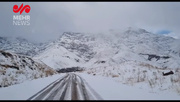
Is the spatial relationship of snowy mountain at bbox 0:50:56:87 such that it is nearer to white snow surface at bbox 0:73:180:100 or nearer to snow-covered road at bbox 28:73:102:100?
white snow surface at bbox 0:73:180:100

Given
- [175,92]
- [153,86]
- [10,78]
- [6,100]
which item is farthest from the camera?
[10,78]

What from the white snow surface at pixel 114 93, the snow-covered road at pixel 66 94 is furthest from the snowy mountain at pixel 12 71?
the snow-covered road at pixel 66 94

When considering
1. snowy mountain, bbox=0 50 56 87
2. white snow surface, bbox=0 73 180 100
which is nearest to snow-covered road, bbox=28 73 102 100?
white snow surface, bbox=0 73 180 100

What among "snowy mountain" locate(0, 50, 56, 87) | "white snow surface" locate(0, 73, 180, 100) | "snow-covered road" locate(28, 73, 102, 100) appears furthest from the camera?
"snowy mountain" locate(0, 50, 56, 87)

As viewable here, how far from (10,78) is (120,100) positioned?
12.0 metres

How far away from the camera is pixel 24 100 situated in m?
6.56

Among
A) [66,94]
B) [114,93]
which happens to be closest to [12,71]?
[66,94]

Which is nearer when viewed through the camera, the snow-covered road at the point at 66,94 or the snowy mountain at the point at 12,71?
the snow-covered road at the point at 66,94

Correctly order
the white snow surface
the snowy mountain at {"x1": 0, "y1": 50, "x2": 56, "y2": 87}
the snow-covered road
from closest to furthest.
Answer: the snow-covered road
the white snow surface
the snowy mountain at {"x1": 0, "y1": 50, "x2": 56, "y2": 87}

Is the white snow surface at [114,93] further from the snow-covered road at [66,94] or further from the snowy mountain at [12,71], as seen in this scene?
the snowy mountain at [12,71]

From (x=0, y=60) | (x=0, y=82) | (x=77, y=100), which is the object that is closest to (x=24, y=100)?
(x=77, y=100)

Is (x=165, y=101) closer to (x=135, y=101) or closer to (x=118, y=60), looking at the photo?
(x=135, y=101)

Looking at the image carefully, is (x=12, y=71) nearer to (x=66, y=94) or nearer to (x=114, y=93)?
(x=66, y=94)

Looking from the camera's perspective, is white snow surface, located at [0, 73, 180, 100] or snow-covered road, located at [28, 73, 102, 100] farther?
white snow surface, located at [0, 73, 180, 100]
